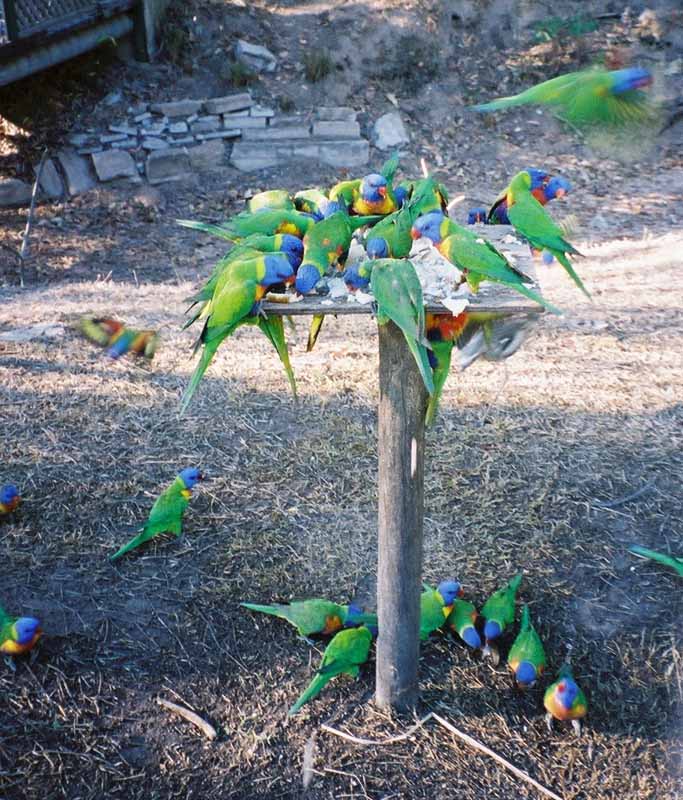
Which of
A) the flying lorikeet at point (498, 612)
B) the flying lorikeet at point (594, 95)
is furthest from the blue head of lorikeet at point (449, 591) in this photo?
the flying lorikeet at point (594, 95)

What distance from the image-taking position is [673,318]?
491cm

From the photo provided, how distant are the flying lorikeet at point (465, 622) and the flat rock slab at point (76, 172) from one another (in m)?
7.29

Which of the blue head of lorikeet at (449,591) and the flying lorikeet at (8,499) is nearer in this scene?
the blue head of lorikeet at (449,591)

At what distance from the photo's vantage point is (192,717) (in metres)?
2.88

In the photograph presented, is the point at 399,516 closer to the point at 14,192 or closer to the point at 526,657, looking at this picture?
the point at 526,657

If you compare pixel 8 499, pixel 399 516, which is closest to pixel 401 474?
pixel 399 516

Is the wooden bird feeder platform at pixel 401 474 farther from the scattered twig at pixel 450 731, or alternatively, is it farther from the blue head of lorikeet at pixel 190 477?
the blue head of lorikeet at pixel 190 477

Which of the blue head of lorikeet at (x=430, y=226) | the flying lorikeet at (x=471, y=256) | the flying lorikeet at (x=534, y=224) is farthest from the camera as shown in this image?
the flying lorikeet at (x=534, y=224)

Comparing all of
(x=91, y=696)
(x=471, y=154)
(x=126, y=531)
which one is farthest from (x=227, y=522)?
(x=471, y=154)

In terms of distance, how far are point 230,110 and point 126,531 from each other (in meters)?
7.02

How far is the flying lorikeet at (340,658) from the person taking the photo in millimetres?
2830

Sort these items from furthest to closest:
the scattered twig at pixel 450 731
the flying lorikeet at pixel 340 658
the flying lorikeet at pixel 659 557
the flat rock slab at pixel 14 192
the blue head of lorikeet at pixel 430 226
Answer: the flat rock slab at pixel 14 192, the flying lorikeet at pixel 659 557, the flying lorikeet at pixel 340 658, the scattered twig at pixel 450 731, the blue head of lorikeet at pixel 430 226

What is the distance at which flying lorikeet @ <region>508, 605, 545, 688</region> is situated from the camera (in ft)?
9.32

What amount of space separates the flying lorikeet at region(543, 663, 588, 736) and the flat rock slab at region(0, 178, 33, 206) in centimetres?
780
